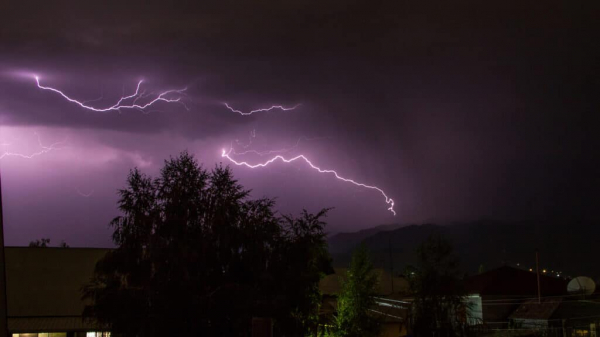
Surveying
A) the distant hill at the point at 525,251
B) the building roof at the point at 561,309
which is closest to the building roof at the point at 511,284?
the building roof at the point at 561,309

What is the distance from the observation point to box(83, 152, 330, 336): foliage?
17438mm

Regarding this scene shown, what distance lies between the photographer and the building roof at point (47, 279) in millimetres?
28672

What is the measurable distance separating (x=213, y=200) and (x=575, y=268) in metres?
124

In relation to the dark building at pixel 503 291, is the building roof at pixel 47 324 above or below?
below

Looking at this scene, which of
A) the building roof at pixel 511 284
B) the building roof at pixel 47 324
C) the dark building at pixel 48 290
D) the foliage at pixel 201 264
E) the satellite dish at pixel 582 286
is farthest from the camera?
the building roof at pixel 511 284

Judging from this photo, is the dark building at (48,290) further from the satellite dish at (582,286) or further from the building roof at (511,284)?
the satellite dish at (582,286)

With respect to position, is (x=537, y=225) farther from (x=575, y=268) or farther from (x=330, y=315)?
(x=330, y=315)

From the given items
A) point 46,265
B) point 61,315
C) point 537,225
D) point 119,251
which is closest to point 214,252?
point 119,251

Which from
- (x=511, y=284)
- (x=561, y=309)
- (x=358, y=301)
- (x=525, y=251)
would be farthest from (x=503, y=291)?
(x=525, y=251)

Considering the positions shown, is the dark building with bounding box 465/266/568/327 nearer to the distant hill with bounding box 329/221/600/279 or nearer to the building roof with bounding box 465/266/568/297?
the building roof with bounding box 465/266/568/297

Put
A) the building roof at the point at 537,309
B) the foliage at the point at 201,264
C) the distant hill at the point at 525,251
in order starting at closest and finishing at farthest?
1. the foliage at the point at 201,264
2. the building roof at the point at 537,309
3. the distant hill at the point at 525,251

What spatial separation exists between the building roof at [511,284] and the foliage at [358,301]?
661 inches

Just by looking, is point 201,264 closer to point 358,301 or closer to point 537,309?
point 358,301

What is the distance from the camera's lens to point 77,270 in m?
30.4
